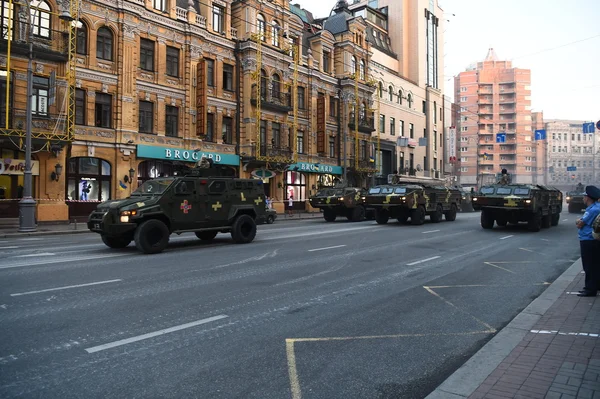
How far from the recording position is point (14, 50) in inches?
854

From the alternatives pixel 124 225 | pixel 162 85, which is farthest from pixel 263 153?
pixel 124 225

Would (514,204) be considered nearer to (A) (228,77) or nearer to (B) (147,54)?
(A) (228,77)

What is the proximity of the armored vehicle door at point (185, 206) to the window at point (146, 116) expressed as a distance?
15786mm

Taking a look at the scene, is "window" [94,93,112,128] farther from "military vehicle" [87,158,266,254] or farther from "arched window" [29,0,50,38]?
"military vehicle" [87,158,266,254]

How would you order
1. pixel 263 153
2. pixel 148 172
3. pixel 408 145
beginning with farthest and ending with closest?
pixel 408 145 < pixel 263 153 < pixel 148 172

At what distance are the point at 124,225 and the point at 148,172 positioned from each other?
17.0m

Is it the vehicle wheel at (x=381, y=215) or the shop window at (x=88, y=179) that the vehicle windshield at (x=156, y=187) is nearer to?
the vehicle wheel at (x=381, y=215)

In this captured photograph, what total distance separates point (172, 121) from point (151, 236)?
733 inches

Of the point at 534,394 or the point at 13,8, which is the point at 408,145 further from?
the point at 534,394

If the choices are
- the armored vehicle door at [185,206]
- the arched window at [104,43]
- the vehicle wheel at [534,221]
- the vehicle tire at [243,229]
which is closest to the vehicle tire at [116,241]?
the armored vehicle door at [185,206]

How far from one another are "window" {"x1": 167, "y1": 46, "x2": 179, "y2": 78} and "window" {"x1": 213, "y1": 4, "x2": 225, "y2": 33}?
424cm

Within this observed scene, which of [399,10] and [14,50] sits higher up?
[399,10]

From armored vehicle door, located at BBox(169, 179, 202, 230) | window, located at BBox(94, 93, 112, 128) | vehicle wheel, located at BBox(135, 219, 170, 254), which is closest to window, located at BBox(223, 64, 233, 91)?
window, located at BBox(94, 93, 112, 128)

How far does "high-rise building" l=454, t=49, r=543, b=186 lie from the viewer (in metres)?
98.3
